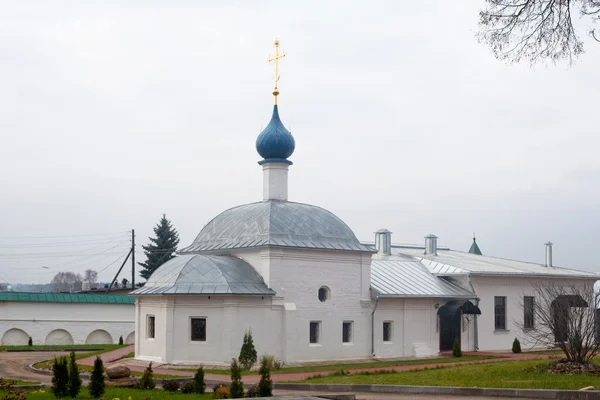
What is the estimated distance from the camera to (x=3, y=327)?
124 feet

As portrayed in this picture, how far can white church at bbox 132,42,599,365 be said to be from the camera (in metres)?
27.1

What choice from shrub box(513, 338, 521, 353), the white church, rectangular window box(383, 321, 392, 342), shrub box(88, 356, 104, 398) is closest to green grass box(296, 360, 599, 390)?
the white church

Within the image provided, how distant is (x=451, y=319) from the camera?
34.2m

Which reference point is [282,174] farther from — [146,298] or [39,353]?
[39,353]

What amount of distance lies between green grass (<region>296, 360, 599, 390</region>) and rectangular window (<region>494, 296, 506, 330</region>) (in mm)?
12571

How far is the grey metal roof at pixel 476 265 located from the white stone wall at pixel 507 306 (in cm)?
46

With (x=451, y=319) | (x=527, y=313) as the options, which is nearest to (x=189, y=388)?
(x=451, y=319)

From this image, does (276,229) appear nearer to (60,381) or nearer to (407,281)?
(407,281)

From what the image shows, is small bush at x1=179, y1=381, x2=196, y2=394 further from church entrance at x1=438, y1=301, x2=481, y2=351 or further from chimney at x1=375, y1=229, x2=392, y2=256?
chimney at x1=375, y1=229, x2=392, y2=256

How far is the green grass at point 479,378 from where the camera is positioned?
17.8 m

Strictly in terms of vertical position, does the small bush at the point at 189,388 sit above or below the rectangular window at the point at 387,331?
below

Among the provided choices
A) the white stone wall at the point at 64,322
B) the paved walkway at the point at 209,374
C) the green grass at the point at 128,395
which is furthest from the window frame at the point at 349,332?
the white stone wall at the point at 64,322

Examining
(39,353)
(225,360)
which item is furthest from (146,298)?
(39,353)

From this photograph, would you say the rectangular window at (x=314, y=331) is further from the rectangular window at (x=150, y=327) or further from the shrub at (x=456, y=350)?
the shrub at (x=456, y=350)
